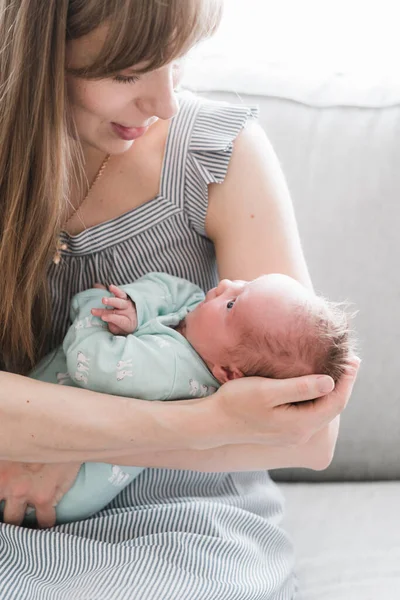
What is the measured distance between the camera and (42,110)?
1.14 m

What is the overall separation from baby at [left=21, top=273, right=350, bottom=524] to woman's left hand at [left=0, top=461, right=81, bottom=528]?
0.02 meters

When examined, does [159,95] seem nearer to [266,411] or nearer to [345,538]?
[266,411]

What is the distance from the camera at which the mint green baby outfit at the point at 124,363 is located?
3.88 ft

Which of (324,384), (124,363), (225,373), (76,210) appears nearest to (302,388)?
(324,384)

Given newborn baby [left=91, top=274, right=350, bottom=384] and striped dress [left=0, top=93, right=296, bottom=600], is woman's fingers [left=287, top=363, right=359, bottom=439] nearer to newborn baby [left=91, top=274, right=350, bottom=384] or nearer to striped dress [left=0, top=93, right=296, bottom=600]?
newborn baby [left=91, top=274, right=350, bottom=384]

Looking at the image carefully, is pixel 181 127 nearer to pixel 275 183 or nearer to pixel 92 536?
pixel 275 183

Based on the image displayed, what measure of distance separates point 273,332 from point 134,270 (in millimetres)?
332

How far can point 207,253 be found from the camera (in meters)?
1.42

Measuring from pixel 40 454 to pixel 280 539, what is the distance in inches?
17.0

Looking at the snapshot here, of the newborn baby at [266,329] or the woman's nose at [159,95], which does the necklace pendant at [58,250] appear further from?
the woman's nose at [159,95]

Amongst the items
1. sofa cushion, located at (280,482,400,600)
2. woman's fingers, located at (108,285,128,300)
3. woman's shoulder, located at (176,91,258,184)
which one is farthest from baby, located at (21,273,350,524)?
sofa cushion, located at (280,482,400,600)

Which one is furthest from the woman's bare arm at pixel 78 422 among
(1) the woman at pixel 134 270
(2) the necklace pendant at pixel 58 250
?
(2) the necklace pendant at pixel 58 250

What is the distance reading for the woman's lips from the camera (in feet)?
4.00

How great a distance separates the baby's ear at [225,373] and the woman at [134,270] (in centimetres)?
4
